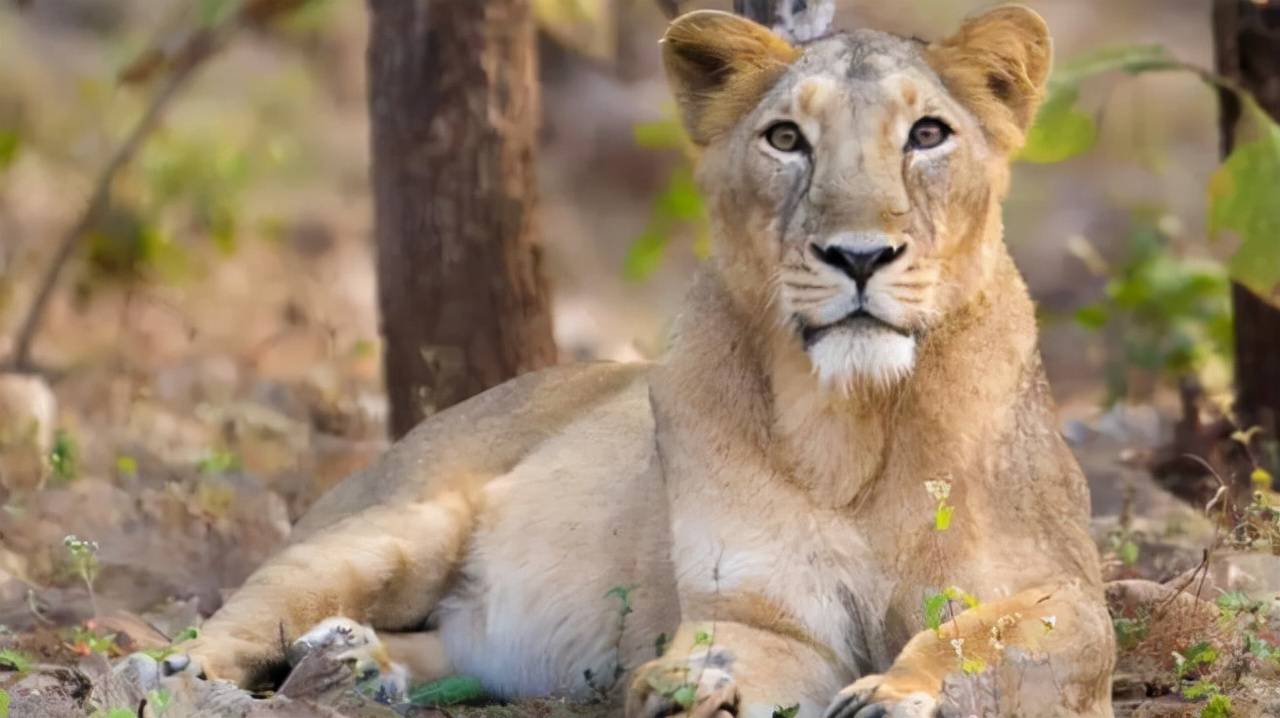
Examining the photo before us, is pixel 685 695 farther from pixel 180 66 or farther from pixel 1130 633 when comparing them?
pixel 180 66

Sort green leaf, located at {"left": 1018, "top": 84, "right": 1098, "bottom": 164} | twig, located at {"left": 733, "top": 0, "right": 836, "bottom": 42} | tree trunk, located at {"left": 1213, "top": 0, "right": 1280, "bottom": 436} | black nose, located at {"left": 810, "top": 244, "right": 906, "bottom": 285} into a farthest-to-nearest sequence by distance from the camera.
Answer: tree trunk, located at {"left": 1213, "top": 0, "right": 1280, "bottom": 436} < green leaf, located at {"left": 1018, "top": 84, "right": 1098, "bottom": 164} < twig, located at {"left": 733, "top": 0, "right": 836, "bottom": 42} < black nose, located at {"left": 810, "top": 244, "right": 906, "bottom": 285}

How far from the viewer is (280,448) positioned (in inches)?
331

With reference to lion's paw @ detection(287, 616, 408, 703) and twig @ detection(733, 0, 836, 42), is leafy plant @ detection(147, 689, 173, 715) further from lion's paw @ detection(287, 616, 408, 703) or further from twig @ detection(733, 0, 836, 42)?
twig @ detection(733, 0, 836, 42)

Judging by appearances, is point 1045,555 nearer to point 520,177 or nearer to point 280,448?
point 520,177

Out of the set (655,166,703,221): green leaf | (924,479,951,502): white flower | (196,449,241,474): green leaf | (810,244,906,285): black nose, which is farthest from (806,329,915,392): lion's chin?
(655,166,703,221): green leaf

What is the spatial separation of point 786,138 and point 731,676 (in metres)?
1.15

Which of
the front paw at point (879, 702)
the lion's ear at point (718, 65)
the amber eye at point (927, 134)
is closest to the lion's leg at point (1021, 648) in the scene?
the front paw at point (879, 702)

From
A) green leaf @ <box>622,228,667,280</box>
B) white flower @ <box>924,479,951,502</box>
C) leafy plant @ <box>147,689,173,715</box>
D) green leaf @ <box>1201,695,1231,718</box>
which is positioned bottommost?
green leaf @ <box>1201,695,1231,718</box>

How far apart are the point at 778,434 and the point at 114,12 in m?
12.0

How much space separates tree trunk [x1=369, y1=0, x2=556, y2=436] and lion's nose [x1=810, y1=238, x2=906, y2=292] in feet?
11.3

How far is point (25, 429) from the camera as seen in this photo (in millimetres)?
7863

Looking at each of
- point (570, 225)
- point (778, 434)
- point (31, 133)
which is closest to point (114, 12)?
point (31, 133)

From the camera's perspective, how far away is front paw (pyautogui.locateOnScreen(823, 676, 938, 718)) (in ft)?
13.3

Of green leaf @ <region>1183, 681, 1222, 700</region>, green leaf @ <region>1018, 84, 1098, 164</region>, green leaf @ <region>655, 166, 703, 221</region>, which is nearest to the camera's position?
green leaf @ <region>1183, 681, 1222, 700</region>
